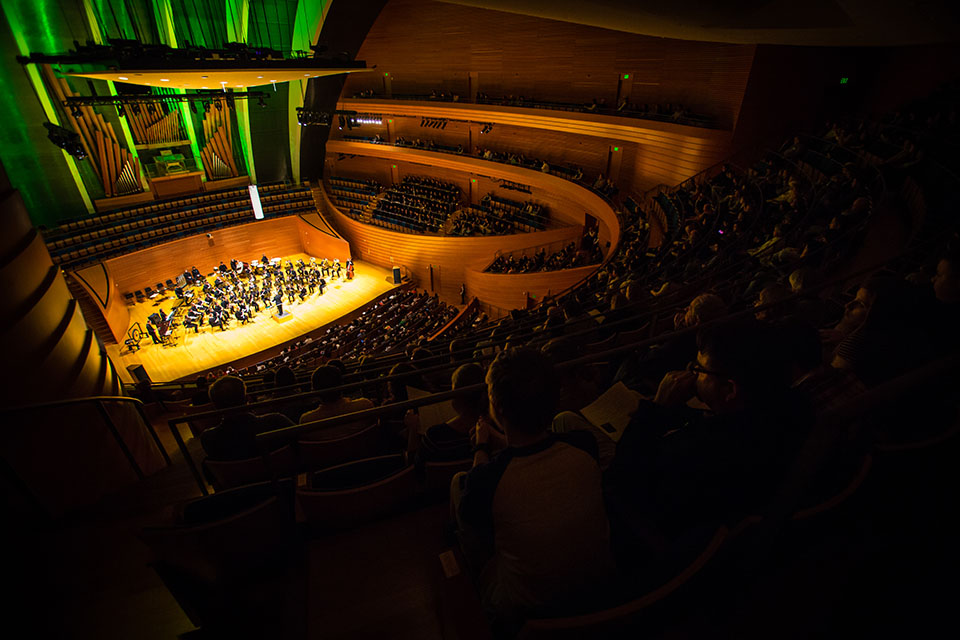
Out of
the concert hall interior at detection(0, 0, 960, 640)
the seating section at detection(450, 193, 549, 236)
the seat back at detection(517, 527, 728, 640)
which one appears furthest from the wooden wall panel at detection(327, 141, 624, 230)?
the seat back at detection(517, 527, 728, 640)

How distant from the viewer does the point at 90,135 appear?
1658 centimetres

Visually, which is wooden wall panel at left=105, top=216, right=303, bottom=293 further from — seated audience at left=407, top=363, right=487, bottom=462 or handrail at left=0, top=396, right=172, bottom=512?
seated audience at left=407, top=363, right=487, bottom=462

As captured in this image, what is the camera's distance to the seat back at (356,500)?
2111 millimetres

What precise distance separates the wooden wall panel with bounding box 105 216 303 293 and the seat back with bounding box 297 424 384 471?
56.7 ft

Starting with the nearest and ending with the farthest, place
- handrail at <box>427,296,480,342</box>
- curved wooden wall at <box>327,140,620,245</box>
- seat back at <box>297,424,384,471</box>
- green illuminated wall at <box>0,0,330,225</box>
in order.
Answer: seat back at <box>297,424,384,471</box> → handrail at <box>427,296,480,342</box> → curved wooden wall at <box>327,140,620,245</box> → green illuminated wall at <box>0,0,330,225</box>

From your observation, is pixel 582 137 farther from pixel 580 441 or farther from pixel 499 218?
pixel 580 441

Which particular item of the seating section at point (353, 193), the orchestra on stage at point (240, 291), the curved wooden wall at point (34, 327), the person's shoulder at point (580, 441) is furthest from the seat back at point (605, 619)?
the seating section at point (353, 193)

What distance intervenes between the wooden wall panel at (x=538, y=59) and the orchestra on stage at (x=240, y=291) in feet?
32.2

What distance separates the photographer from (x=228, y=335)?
14.2 metres

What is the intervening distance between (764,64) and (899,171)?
5244 mm

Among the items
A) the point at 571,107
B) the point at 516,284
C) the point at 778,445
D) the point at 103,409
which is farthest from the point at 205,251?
the point at 778,445

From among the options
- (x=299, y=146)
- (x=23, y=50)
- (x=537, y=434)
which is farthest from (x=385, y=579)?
(x=299, y=146)

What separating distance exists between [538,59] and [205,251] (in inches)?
625

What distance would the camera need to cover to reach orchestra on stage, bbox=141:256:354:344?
14.4 metres
